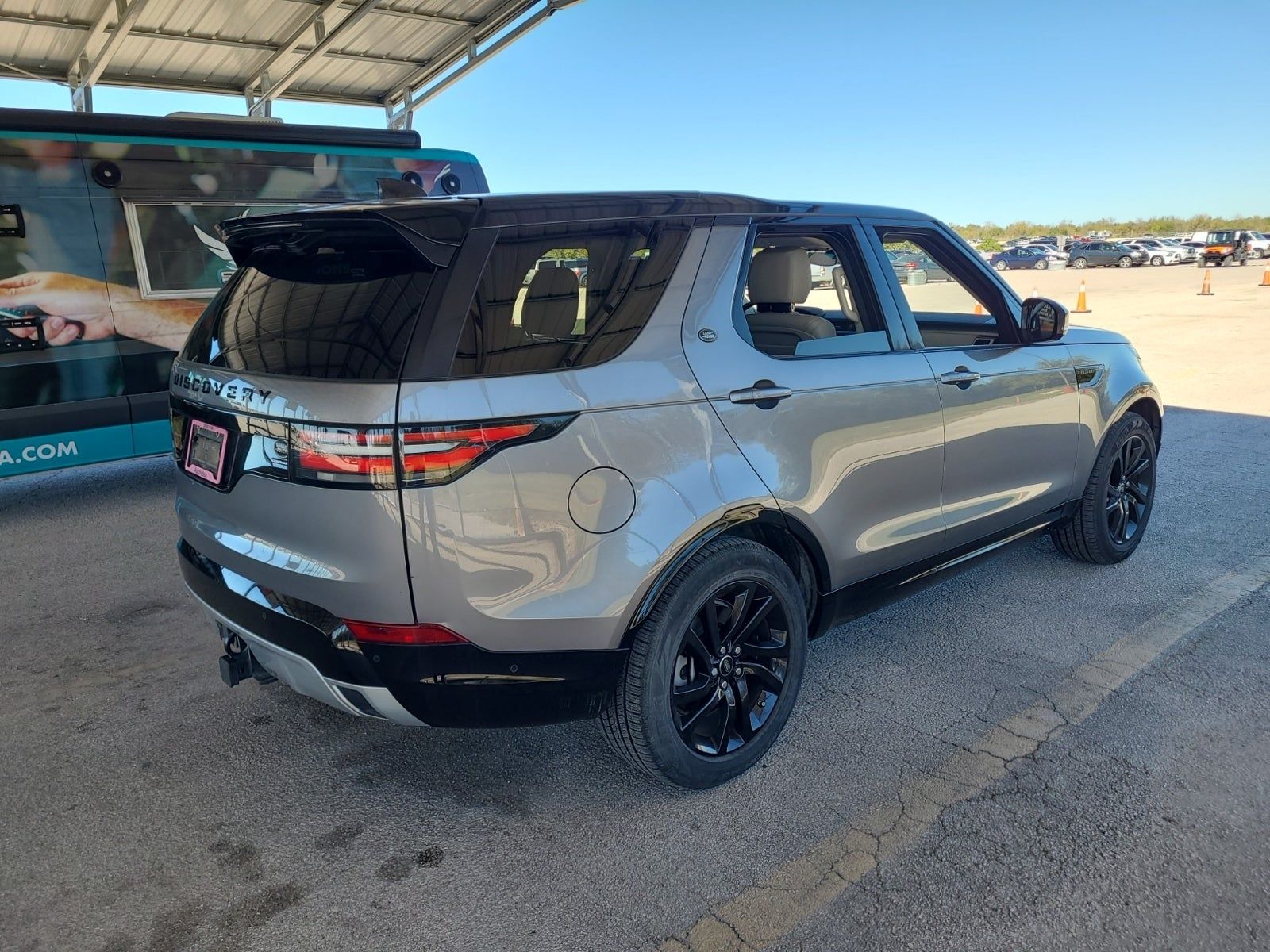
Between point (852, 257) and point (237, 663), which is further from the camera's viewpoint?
point (852, 257)

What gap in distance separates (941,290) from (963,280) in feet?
1.09

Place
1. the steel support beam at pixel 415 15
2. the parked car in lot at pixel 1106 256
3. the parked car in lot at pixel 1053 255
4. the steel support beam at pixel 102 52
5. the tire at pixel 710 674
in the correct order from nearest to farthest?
1. the tire at pixel 710 674
2. the steel support beam at pixel 102 52
3. the steel support beam at pixel 415 15
4. the parked car in lot at pixel 1106 256
5. the parked car in lot at pixel 1053 255

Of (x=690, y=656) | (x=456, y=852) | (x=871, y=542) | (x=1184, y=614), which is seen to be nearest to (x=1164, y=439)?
(x=1184, y=614)

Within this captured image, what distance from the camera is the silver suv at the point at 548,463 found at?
2.28 meters

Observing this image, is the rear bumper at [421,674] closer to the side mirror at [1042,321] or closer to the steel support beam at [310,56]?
the side mirror at [1042,321]

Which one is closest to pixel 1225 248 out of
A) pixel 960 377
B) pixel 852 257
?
pixel 960 377

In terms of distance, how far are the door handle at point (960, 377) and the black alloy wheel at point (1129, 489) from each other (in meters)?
1.41

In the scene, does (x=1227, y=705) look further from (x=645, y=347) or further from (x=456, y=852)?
(x=456, y=852)

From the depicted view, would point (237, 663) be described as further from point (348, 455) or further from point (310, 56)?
point (310, 56)

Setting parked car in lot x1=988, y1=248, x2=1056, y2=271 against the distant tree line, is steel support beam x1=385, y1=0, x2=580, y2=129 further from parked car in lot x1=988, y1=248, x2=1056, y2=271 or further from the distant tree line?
the distant tree line

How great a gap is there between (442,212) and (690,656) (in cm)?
147

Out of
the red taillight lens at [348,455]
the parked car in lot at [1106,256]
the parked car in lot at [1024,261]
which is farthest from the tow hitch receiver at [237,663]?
the parked car in lot at [1106,256]

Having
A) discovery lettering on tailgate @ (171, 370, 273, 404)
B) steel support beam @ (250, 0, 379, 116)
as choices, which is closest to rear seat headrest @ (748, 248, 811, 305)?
discovery lettering on tailgate @ (171, 370, 273, 404)

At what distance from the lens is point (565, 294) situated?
2.55 metres
